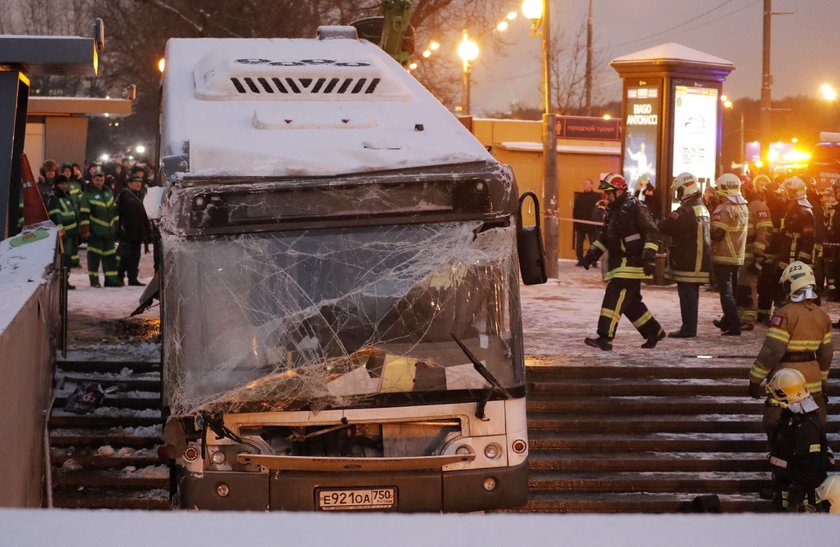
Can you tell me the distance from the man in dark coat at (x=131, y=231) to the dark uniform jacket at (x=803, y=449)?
11.3 metres

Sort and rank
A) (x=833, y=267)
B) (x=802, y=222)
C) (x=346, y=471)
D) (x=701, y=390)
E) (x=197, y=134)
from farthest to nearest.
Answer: (x=833, y=267)
(x=802, y=222)
(x=701, y=390)
(x=197, y=134)
(x=346, y=471)

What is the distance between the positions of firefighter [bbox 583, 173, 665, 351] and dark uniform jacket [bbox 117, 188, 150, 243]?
7724mm

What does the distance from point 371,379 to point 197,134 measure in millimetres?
1788

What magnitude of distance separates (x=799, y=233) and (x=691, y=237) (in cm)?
217

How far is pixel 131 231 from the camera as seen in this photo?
17.5m

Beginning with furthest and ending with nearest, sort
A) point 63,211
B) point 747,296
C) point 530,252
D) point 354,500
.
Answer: point 63,211
point 747,296
point 530,252
point 354,500

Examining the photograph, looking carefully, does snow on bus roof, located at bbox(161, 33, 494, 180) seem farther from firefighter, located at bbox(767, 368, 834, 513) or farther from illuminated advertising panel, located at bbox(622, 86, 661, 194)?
illuminated advertising panel, located at bbox(622, 86, 661, 194)

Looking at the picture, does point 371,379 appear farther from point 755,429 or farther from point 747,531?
point 755,429

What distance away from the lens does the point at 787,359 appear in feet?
29.0

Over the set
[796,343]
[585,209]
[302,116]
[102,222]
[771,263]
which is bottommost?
[796,343]

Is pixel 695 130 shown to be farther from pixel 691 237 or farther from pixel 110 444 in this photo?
pixel 110 444

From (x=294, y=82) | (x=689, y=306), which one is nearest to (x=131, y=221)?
(x=689, y=306)

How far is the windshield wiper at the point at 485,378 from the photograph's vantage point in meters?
6.45

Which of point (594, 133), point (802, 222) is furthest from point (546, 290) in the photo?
point (594, 133)
